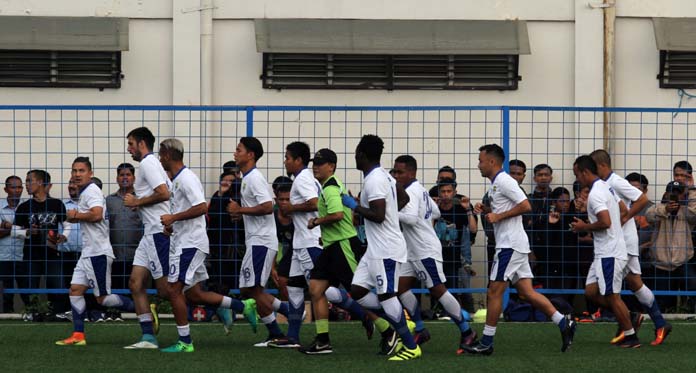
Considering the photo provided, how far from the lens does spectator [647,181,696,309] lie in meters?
16.9

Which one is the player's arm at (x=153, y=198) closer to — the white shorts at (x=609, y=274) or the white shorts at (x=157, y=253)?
the white shorts at (x=157, y=253)

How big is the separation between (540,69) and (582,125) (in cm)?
106

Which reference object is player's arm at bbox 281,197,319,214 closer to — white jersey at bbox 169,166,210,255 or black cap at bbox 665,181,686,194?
white jersey at bbox 169,166,210,255

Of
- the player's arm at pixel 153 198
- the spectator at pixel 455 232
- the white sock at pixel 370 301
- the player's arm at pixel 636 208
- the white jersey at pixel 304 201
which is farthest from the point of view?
the spectator at pixel 455 232

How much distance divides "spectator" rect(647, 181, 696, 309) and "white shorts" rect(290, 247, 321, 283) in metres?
Answer: 5.12

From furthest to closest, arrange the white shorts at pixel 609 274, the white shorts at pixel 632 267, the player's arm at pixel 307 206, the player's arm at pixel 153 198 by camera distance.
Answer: the white shorts at pixel 632 267 → the white shorts at pixel 609 274 → the player's arm at pixel 307 206 → the player's arm at pixel 153 198

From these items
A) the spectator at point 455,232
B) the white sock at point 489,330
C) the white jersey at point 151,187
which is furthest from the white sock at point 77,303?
the spectator at point 455,232

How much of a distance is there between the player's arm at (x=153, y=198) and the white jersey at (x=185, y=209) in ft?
0.27

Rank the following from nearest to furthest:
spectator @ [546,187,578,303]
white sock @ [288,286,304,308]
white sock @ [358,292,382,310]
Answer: white sock @ [358,292,382,310] → white sock @ [288,286,304,308] → spectator @ [546,187,578,303]

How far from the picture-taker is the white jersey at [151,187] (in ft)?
43.0

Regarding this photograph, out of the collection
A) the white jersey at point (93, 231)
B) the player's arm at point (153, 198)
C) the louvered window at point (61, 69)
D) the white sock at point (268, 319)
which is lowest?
the white sock at point (268, 319)

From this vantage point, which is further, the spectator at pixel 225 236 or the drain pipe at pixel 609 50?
the drain pipe at pixel 609 50

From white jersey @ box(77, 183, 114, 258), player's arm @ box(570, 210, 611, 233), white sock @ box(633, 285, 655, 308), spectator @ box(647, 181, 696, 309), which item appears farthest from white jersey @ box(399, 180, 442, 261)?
spectator @ box(647, 181, 696, 309)

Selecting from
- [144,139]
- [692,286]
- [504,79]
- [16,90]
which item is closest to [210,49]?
[16,90]
